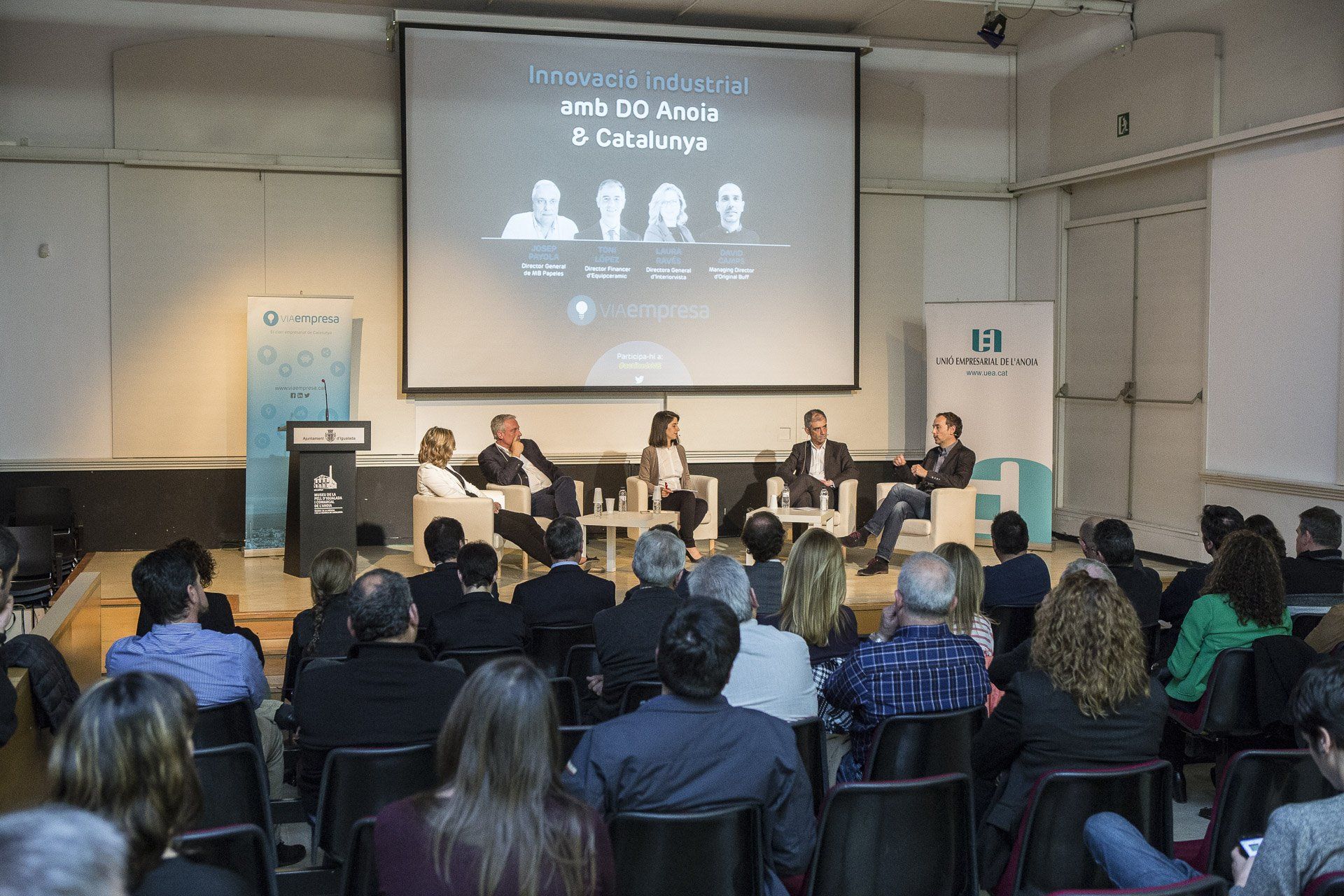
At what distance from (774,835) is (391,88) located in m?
7.61

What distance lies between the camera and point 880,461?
32.1 ft

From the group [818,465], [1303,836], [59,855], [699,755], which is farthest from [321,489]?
[59,855]

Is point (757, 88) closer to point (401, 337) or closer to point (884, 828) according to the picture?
point (401, 337)

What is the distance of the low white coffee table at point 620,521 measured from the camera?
751 centimetres

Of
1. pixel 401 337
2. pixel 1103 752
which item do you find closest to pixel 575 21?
pixel 401 337

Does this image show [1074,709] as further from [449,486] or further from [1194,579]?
[449,486]

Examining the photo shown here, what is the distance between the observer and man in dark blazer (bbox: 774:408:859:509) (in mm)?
8531

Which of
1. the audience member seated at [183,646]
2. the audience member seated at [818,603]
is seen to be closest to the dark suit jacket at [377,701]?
the audience member seated at [183,646]

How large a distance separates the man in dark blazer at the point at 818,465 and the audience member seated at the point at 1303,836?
20.9ft

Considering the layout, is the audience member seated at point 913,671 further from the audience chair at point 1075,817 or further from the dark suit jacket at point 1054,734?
the audience chair at point 1075,817

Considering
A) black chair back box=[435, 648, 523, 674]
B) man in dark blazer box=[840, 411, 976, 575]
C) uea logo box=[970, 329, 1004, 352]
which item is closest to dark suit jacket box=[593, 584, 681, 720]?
black chair back box=[435, 648, 523, 674]

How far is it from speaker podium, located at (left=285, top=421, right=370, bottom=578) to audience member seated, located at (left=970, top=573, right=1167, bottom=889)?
18.2ft

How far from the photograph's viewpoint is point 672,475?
8.44 metres

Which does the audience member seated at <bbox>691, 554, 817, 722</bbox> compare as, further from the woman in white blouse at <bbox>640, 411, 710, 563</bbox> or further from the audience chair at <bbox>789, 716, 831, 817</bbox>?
the woman in white blouse at <bbox>640, 411, 710, 563</bbox>
